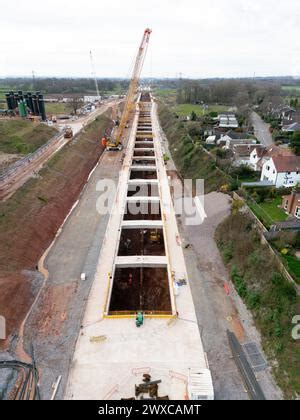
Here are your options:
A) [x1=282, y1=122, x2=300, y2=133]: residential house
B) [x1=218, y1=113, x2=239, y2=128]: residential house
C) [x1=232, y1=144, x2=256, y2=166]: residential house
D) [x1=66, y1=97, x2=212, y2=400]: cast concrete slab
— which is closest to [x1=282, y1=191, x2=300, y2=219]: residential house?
[x1=66, y1=97, x2=212, y2=400]: cast concrete slab

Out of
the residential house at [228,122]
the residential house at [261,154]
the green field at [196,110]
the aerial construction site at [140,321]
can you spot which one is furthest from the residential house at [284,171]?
the green field at [196,110]

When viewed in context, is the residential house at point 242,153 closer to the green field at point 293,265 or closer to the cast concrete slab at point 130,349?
the green field at point 293,265

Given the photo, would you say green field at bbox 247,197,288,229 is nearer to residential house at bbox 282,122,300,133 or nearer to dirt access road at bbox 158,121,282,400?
dirt access road at bbox 158,121,282,400

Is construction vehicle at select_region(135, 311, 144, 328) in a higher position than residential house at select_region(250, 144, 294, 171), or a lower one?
lower

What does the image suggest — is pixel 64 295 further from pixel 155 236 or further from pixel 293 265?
pixel 293 265

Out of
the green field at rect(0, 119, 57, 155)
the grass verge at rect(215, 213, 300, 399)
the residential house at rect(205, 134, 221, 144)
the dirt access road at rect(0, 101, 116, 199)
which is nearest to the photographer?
the grass verge at rect(215, 213, 300, 399)

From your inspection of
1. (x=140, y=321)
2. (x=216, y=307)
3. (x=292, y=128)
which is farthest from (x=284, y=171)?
(x=292, y=128)
